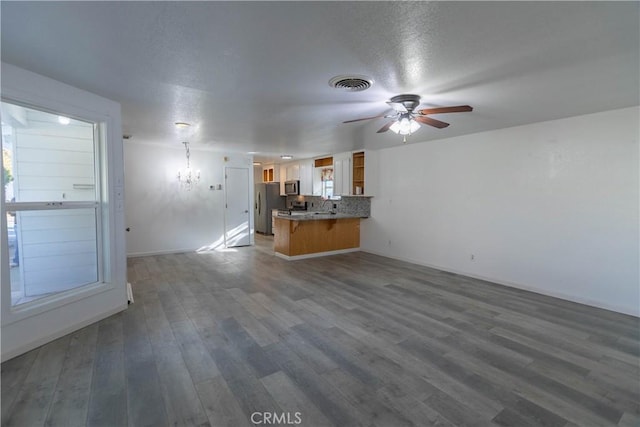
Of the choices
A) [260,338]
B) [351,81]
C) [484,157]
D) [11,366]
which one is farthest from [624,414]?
[11,366]

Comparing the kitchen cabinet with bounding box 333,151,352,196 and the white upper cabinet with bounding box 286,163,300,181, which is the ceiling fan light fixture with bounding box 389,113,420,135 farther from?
the white upper cabinet with bounding box 286,163,300,181

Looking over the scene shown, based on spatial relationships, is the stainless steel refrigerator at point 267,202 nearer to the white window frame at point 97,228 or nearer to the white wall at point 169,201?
the white wall at point 169,201

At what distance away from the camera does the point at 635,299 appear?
354 centimetres

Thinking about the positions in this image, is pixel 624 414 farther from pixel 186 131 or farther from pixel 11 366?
pixel 186 131

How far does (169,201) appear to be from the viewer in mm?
6660

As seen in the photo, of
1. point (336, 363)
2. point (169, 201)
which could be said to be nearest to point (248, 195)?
point (169, 201)

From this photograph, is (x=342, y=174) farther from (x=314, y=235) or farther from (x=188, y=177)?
(x=188, y=177)

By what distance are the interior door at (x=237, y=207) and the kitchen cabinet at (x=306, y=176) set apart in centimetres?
190

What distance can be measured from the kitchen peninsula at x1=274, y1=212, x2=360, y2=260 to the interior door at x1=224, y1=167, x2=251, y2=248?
1.35m

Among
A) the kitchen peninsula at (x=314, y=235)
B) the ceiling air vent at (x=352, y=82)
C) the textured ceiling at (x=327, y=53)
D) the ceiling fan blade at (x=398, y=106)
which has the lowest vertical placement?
the kitchen peninsula at (x=314, y=235)

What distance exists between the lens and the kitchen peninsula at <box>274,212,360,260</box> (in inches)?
251

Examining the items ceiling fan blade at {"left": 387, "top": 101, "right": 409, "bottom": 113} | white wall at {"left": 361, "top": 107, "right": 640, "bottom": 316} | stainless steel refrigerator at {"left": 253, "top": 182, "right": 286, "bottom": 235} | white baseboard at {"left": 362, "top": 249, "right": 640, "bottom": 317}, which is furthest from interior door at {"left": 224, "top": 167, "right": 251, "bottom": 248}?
ceiling fan blade at {"left": 387, "top": 101, "right": 409, "bottom": 113}

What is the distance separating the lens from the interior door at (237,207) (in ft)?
24.5

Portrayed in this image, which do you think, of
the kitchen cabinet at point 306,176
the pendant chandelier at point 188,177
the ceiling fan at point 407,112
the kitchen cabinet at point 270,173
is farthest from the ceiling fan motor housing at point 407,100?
the kitchen cabinet at point 270,173
